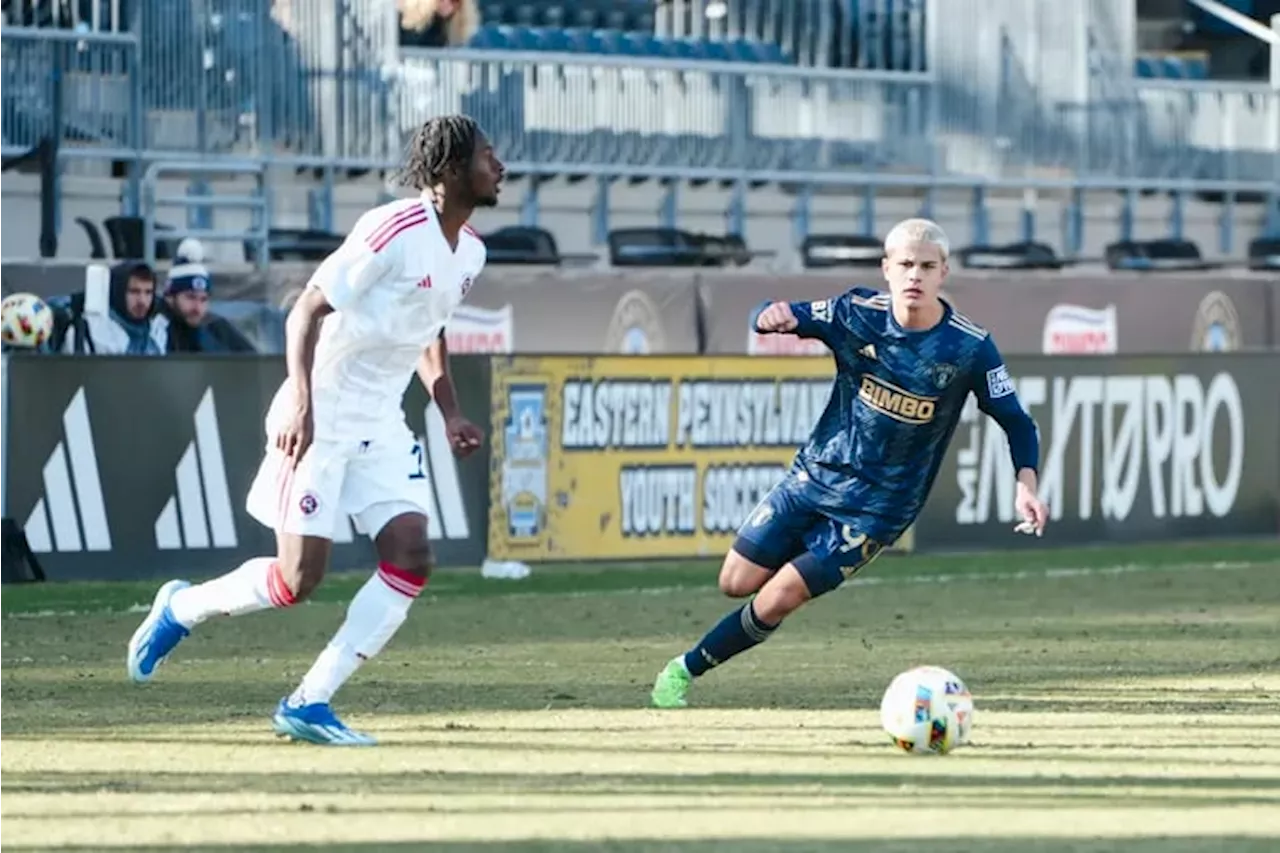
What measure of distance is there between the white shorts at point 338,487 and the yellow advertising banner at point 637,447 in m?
8.97

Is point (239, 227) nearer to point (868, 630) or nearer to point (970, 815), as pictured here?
point (868, 630)

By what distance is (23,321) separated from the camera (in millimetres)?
17656

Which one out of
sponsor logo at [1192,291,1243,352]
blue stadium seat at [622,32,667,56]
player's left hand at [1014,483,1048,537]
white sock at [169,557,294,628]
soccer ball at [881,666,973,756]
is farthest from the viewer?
blue stadium seat at [622,32,667,56]

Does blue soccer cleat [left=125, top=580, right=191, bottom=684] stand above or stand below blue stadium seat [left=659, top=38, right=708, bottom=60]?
below

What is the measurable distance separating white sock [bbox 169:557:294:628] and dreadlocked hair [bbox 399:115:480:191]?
1.53 meters

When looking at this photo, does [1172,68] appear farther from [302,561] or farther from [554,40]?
[302,561]

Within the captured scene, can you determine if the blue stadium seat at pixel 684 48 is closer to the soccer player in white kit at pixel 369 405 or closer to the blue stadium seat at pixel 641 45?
the blue stadium seat at pixel 641 45

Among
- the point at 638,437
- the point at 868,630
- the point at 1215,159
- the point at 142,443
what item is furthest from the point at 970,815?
the point at 1215,159

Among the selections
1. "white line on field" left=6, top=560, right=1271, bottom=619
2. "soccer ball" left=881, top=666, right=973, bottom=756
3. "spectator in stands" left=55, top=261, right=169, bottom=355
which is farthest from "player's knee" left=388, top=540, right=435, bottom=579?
"spectator in stands" left=55, top=261, right=169, bottom=355

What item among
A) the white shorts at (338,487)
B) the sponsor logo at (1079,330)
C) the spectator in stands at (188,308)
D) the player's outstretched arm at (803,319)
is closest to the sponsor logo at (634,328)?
the sponsor logo at (1079,330)

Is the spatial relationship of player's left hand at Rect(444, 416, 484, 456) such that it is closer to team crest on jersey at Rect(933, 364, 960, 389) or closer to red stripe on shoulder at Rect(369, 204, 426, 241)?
red stripe on shoulder at Rect(369, 204, 426, 241)

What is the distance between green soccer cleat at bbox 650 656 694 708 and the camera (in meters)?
10.6

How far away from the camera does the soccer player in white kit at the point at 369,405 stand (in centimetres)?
917

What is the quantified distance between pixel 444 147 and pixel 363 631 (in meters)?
1.69
